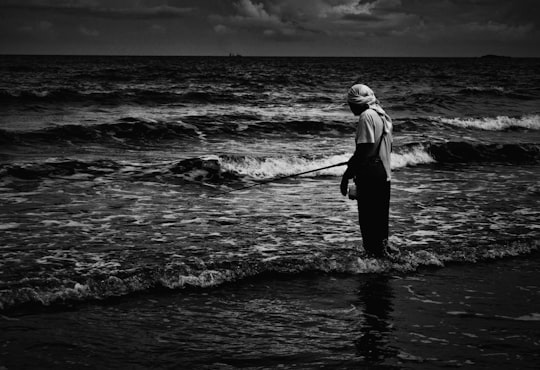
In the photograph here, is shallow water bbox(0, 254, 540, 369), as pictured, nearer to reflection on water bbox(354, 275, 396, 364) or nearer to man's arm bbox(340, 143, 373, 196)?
reflection on water bbox(354, 275, 396, 364)

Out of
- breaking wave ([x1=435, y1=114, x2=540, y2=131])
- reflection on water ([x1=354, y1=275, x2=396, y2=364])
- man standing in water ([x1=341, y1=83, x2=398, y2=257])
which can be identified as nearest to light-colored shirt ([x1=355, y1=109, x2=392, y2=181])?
man standing in water ([x1=341, y1=83, x2=398, y2=257])

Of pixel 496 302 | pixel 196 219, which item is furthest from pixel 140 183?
pixel 496 302

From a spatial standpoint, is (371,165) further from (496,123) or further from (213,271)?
(496,123)

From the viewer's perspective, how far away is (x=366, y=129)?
5.82 meters

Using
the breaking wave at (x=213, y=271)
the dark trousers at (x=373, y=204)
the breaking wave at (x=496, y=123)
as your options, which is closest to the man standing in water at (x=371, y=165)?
the dark trousers at (x=373, y=204)

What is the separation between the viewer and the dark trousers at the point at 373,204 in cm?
599

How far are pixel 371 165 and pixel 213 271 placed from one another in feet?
6.27

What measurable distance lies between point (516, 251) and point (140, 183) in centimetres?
679

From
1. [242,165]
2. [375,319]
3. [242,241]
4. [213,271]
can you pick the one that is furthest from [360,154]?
[242,165]

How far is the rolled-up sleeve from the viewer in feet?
19.0

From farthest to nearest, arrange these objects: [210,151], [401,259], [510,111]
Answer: [510,111]
[210,151]
[401,259]

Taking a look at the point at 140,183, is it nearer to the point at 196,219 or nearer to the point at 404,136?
the point at 196,219

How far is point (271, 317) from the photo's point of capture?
5.03 m

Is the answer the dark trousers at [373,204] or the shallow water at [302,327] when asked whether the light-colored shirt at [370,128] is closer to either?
the dark trousers at [373,204]
